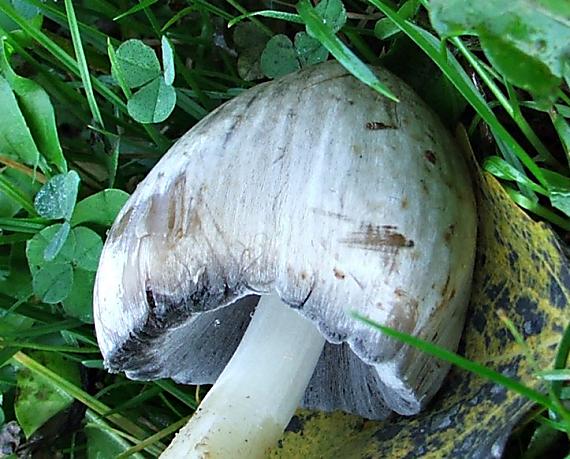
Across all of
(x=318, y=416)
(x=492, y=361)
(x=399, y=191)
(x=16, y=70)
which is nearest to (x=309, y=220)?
(x=399, y=191)

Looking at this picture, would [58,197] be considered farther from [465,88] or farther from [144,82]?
[465,88]

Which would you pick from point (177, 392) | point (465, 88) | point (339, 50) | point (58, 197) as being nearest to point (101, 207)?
point (58, 197)

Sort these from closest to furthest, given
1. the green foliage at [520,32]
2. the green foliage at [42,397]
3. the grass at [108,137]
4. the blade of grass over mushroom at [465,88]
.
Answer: the green foliage at [520,32]
the blade of grass over mushroom at [465,88]
the grass at [108,137]
the green foliage at [42,397]

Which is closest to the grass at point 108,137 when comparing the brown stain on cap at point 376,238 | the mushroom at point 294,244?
the mushroom at point 294,244

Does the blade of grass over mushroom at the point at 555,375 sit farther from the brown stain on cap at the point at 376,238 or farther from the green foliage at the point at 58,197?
the green foliage at the point at 58,197

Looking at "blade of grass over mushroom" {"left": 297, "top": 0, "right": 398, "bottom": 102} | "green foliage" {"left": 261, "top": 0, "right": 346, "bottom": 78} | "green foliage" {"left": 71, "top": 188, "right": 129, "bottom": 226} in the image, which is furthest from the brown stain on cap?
"green foliage" {"left": 71, "top": 188, "right": 129, "bottom": 226}

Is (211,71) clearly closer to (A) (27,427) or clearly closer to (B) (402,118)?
(B) (402,118)
